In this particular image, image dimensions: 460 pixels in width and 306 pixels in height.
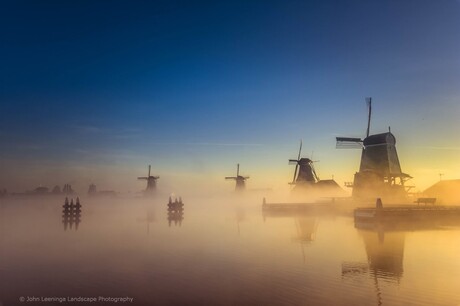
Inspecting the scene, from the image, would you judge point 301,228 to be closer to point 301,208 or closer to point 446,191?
point 301,208

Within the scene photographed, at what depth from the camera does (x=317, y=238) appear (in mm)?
28344

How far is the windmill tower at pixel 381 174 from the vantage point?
168 ft

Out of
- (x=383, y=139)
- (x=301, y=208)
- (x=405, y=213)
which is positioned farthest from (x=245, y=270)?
(x=383, y=139)

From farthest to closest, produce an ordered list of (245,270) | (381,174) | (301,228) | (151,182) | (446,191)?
(151,182) < (446,191) < (381,174) < (301,228) < (245,270)

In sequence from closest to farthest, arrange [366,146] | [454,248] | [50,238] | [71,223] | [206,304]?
1. [206,304]
2. [454,248]
3. [50,238]
4. [71,223]
5. [366,146]

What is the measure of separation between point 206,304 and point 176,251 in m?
11.7

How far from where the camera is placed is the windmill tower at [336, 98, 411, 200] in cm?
5122

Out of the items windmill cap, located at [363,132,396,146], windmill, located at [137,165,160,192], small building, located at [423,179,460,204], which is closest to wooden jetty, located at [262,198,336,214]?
windmill cap, located at [363,132,396,146]

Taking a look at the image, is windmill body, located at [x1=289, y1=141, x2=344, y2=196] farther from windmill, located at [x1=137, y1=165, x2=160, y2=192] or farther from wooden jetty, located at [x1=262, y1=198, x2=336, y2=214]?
windmill, located at [x1=137, y1=165, x2=160, y2=192]

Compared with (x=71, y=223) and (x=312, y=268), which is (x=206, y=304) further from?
(x=71, y=223)

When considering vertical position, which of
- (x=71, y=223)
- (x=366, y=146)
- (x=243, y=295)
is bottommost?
(x=71, y=223)

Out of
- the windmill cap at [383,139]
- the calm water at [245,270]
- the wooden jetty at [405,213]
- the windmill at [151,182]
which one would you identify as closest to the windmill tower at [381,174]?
the windmill cap at [383,139]

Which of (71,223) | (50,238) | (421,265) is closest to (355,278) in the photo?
(421,265)

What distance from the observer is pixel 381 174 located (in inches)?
2018
